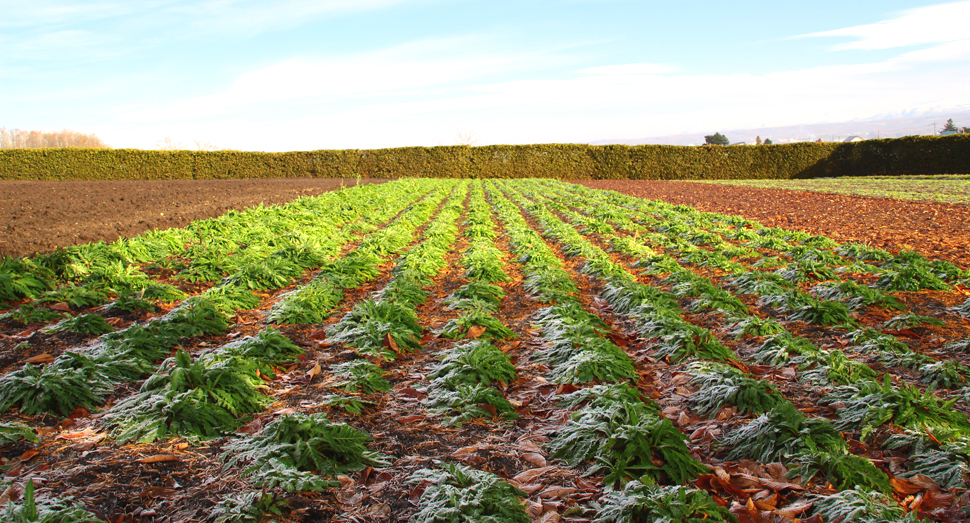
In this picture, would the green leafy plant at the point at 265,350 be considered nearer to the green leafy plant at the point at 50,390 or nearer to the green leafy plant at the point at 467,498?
the green leafy plant at the point at 50,390

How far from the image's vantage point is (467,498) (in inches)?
108

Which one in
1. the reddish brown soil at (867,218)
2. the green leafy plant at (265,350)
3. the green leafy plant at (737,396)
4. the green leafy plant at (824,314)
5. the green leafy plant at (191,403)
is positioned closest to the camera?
the green leafy plant at (191,403)

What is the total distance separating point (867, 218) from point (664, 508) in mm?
14198

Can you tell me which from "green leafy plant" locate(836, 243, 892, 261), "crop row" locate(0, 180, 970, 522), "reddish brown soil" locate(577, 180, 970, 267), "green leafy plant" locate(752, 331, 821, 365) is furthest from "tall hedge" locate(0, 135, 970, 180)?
"green leafy plant" locate(752, 331, 821, 365)

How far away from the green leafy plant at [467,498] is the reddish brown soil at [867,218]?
350 inches

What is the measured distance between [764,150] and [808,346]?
40.5 m

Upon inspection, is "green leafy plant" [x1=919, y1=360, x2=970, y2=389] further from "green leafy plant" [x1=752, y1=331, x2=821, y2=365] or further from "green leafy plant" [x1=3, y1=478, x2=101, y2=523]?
"green leafy plant" [x1=3, y1=478, x2=101, y2=523]

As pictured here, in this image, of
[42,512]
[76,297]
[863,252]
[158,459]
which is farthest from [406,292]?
[863,252]

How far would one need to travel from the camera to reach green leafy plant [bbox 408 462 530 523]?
2650 millimetres

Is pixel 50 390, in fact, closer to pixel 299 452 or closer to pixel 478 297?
pixel 299 452

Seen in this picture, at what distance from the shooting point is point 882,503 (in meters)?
2.63

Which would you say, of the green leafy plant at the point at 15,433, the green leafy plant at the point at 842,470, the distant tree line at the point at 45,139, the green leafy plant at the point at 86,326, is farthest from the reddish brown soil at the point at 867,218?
the distant tree line at the point at 45,139

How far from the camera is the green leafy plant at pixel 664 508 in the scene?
8.43 ft

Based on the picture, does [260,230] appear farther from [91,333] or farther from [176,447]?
[176,447]
